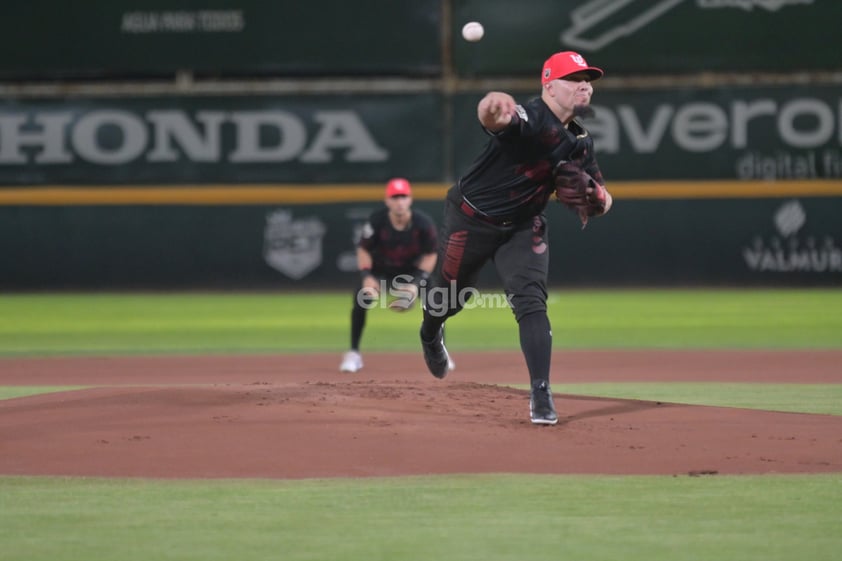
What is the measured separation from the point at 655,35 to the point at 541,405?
1619cm

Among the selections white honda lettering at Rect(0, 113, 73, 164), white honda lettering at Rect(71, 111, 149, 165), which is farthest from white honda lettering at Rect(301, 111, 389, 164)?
white honda lettering at Rect(0, 113, 73, 164)

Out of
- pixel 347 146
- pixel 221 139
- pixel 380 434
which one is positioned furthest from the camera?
pixel 347 146

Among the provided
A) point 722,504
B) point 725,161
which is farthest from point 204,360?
point 725,161

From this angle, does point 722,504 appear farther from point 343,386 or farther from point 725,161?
point 725,161

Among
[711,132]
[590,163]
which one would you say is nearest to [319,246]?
[711,132]

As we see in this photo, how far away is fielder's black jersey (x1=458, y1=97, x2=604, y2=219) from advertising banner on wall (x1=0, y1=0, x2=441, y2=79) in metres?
15.3

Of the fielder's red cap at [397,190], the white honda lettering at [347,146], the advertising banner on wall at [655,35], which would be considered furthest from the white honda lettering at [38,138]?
the fielder's red cap at [397,190]

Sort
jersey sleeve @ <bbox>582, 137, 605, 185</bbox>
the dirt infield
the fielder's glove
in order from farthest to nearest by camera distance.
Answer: jersey sleeve @ <bbox>582, 137, 605, 185</bbox> → the fielder's glove → the dirt infield

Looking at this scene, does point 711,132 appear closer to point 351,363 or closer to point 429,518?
point 351,363

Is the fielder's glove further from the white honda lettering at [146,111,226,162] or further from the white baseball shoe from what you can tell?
the white honda lettering at [146,111,226,162]

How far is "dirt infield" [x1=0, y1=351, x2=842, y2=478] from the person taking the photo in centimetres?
566

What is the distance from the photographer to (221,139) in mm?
21750

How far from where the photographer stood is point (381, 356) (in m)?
12.5

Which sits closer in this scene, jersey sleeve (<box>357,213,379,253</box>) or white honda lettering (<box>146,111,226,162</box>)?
jersey sleeve (<box>357,213,379,253</box>)
